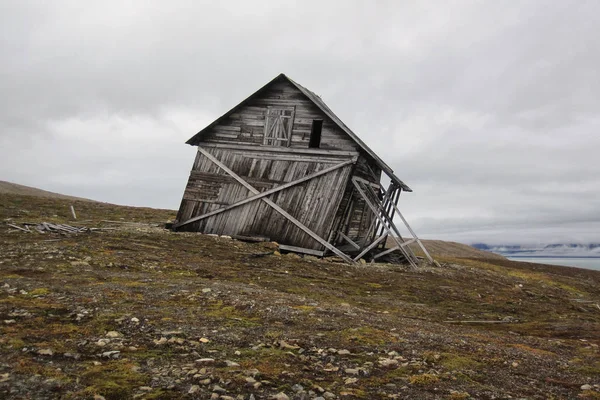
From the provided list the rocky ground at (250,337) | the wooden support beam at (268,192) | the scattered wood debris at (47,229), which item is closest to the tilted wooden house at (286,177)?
the wooden support beam at (268,192)

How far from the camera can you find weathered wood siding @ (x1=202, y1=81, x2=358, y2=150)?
62.8 feet

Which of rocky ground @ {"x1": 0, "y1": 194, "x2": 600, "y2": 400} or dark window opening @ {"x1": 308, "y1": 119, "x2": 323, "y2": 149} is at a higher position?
dark window opening @ {"x1": 308, "y1": 119, "x2": 323, "y2": 149}

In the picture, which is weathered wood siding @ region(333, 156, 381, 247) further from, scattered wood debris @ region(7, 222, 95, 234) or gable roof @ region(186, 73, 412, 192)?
scattered wood debris @ region(7, 222, 95, 234)

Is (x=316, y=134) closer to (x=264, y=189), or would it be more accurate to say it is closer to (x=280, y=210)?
(x=264, y=189)

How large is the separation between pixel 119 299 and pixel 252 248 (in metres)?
9.82

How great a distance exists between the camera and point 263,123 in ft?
67.2

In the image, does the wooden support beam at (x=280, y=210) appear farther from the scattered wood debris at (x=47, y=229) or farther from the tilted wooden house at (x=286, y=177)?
the scattered wood debris at (x=47, y=229)

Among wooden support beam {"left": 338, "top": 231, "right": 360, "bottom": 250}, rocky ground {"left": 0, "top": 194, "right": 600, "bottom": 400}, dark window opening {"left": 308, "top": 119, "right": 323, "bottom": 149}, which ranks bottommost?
rocky ground {"left": 0, "top": 194, "right": 600, "bottom": 400}

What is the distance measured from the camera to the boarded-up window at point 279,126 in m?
19.9

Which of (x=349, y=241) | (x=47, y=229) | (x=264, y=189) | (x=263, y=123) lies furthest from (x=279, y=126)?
(x=47, y=229)

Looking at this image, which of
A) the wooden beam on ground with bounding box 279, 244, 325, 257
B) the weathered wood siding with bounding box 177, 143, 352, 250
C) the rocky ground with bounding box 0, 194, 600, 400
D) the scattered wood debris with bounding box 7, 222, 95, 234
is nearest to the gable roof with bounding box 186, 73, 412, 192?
the weathered wood siding with bounding box 177, 143, 352, 250

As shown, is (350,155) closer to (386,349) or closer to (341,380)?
(386,349)

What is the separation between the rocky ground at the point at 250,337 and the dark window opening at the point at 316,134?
27.6ft

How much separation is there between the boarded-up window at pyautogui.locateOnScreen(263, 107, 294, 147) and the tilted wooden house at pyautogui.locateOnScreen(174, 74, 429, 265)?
0.15 feet
